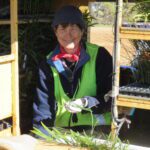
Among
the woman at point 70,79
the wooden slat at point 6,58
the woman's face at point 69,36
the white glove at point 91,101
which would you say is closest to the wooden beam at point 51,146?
the white glove at point 91,101

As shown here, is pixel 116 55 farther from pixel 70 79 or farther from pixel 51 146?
pixel 51 146

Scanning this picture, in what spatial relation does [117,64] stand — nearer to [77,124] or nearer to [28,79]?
[77,124]

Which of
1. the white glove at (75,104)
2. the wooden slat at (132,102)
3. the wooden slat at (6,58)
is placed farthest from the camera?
the wooden slat at (6,58)

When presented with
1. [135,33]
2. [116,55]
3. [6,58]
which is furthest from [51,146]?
[6,58]

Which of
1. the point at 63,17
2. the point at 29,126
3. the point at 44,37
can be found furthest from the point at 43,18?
the point at 63,17

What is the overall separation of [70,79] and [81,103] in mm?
311

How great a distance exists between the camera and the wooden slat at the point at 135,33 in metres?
2.75

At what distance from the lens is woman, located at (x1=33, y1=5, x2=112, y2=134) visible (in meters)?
3.45

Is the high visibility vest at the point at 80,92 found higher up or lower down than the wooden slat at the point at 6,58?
lower down

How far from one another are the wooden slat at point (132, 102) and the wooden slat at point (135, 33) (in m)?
0.41

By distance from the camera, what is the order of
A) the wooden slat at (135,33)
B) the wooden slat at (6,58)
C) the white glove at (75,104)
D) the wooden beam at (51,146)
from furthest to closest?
the wooden slat at (6,58), the white glove at (75,104), the wooden slat at (135,33), the wooden beam at (51,146)

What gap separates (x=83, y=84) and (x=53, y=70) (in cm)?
27

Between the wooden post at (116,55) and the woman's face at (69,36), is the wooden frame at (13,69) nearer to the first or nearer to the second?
the woman's face at (69,36)

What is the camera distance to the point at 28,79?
4785 millimetres
